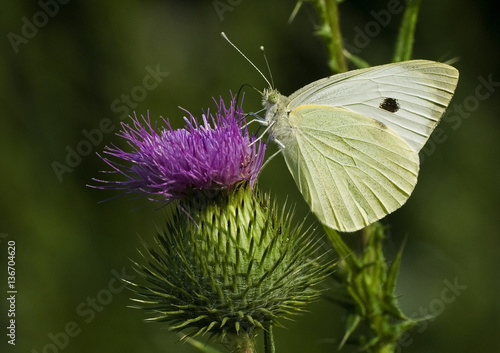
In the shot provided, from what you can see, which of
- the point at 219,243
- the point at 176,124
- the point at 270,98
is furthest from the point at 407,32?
the point at 176,124

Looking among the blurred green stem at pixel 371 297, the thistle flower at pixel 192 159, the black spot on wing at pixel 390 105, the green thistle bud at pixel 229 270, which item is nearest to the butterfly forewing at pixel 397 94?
the black spot on wing at pixel 390 105

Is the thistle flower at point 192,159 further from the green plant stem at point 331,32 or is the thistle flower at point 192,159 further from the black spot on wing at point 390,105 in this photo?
the black spot on wing at point 390,105

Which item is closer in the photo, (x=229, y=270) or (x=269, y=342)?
(x=269, y=342)

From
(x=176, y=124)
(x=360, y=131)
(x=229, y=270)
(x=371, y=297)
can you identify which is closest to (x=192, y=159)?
(x=229, y=270)

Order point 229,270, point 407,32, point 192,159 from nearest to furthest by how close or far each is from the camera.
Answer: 1. point 229,270
2. point 192,159
3. point 407,32

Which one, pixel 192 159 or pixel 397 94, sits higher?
pixel 192 159

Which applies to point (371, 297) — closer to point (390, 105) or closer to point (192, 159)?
point (390, 105)

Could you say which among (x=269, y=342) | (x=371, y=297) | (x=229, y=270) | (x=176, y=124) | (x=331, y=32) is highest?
(x=176, y=124)

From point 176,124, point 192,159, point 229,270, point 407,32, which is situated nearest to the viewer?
point 229,270
